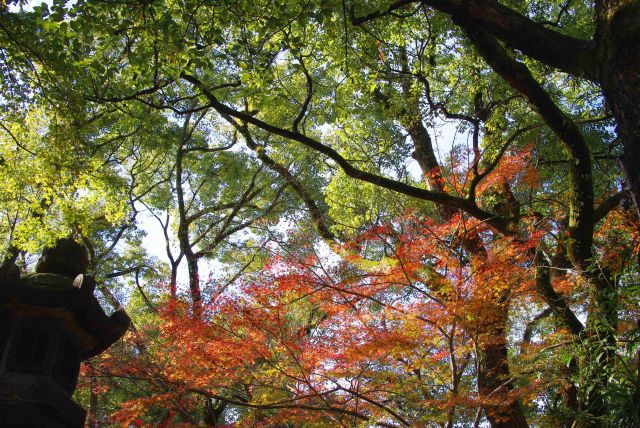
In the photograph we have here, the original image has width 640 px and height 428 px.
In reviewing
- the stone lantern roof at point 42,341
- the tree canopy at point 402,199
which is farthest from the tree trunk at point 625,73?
the stone lantern roof at point 42,341

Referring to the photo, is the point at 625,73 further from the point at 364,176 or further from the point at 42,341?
the point at 42,341

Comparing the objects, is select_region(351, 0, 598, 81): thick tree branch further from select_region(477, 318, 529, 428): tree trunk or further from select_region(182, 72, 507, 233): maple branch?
select_region(477, 318, 529, 428): tree trunk

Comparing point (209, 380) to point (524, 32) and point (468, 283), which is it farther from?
point (524, 32)

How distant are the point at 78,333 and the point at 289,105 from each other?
7.24 m

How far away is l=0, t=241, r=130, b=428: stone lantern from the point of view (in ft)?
17.6

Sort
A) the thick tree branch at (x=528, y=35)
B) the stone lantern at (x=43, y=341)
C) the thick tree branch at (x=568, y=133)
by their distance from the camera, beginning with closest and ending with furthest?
the thick tree branch at (x=528, y=35)
the thick tree branch at (x=568, y=133)
the stone lantern at (x=43, y=341)

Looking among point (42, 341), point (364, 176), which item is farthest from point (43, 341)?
point (364, 176)

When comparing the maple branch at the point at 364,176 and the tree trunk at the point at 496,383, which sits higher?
the maple branch at the point at 364,176

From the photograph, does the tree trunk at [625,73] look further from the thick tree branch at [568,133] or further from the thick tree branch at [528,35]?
the thick tree branch at [568,133]

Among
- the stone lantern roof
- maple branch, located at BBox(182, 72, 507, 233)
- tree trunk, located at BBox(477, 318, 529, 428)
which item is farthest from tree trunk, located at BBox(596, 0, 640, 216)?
the stone lantern roof

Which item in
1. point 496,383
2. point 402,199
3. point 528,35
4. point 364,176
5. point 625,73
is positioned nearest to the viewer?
point 625,73

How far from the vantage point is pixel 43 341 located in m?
5.74

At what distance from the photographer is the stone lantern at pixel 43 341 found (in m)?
5.37

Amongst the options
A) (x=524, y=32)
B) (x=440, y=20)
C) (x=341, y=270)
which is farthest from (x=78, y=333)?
(x=440, y=20)
